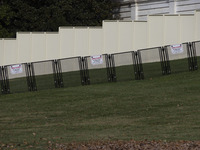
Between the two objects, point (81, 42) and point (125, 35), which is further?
point (81, 42)

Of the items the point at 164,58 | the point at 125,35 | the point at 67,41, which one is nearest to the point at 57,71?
the point at 164,58

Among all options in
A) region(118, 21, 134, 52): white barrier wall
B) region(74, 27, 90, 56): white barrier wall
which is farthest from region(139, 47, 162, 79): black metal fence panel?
region(74, 27, 90, 56): white barrier wall

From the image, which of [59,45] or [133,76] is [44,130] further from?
[59,45]

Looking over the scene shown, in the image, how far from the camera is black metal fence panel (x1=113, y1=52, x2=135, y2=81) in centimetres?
2925

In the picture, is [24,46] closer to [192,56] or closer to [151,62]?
[151,62]

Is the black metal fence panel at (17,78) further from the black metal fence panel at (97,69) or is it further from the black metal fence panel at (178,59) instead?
the black metal fence panel at (178,59)

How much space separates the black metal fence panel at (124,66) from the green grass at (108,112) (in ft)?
2.73

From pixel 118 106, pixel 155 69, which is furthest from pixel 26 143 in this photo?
pixel 155 69

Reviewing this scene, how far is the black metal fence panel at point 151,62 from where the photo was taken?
28359 mm

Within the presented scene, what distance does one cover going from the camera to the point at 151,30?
3925 cm

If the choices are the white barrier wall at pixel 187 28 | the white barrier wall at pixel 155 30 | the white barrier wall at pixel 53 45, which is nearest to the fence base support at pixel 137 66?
the white barrier wall at pixel 187 28

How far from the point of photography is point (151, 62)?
28.0m

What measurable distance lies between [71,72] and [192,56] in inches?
252

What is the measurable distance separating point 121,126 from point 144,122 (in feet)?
2.88
